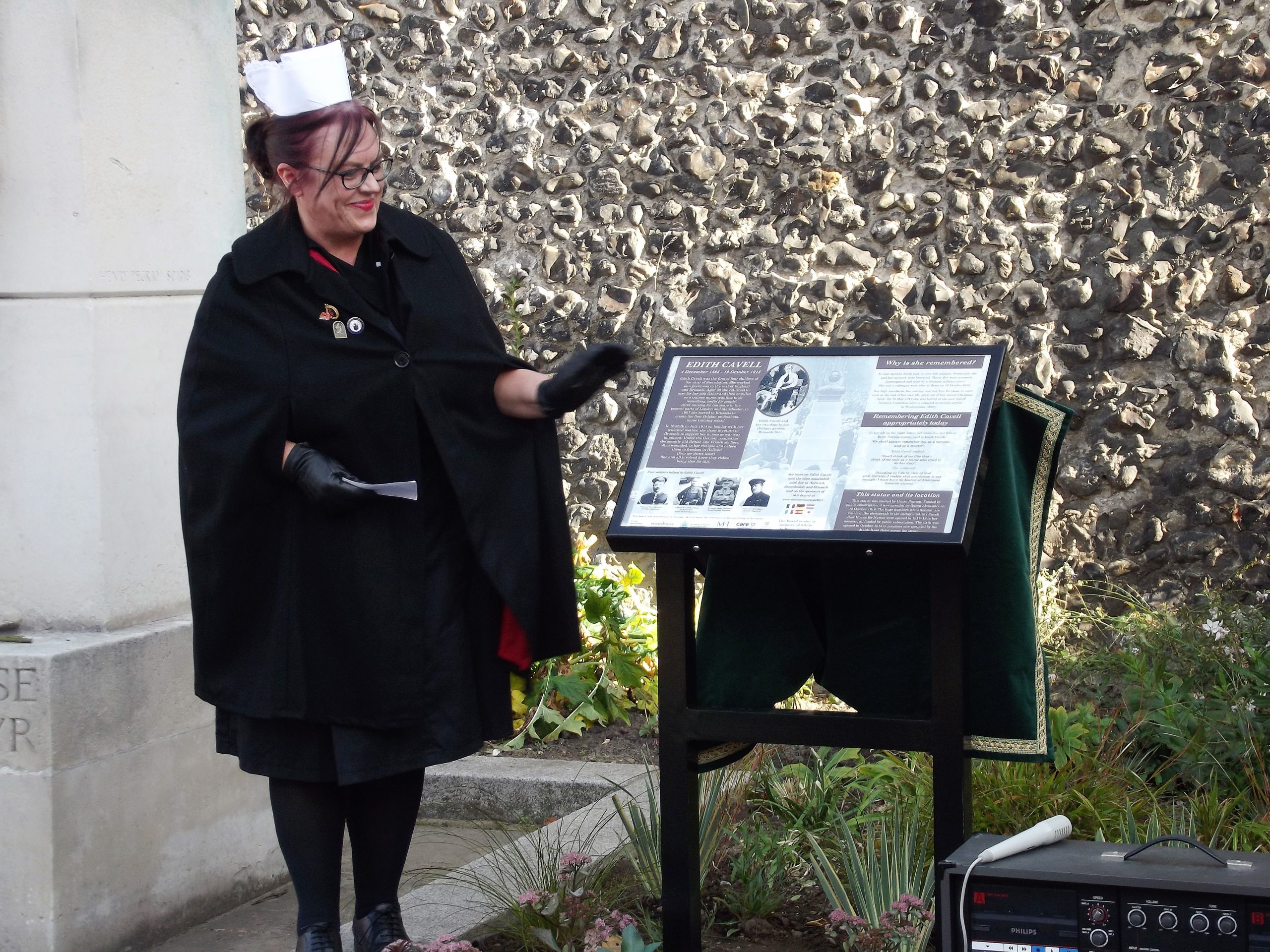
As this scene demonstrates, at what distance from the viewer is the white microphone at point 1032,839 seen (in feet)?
7.77

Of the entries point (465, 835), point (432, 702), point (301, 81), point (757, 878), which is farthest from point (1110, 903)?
point (465, 835)

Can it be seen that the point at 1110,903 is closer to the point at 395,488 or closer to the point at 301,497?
the point at 395,488

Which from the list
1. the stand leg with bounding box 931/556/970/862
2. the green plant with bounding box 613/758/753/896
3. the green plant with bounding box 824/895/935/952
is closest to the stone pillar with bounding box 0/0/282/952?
the green plant with bounding box 613/758/753/896

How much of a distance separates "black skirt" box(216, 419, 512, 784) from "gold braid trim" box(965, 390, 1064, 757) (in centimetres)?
99

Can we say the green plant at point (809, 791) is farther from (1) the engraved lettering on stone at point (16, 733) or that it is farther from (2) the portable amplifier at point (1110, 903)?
(1) the engraved lettering on stone at point (16, 733)

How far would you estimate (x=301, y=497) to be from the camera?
9.37 ft

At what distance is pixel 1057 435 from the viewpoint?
114 inches

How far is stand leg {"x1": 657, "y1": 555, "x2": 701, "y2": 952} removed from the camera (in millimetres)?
2932

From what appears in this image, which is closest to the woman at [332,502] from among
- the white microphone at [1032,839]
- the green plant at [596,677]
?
the white microphone at [1032,839]

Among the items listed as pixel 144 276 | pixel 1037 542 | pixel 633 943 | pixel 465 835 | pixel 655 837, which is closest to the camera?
pixel 633 943

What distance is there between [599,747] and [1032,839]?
9.17 ft

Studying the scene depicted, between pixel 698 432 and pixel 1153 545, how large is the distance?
3.92m

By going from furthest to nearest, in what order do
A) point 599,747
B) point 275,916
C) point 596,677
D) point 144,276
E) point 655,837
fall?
point 596,677, point 599,747, point 275,916, point 144,276, point 655,837

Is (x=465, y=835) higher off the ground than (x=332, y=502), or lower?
lower
